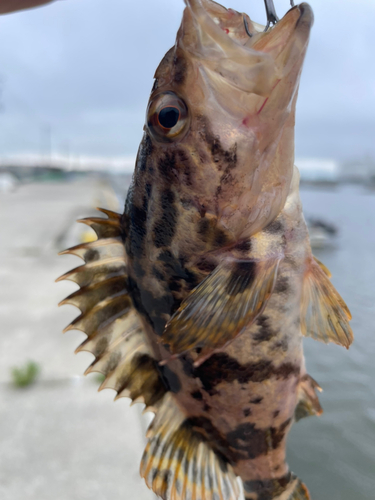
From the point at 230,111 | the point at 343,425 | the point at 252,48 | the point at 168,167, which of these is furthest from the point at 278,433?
the point at 343,425

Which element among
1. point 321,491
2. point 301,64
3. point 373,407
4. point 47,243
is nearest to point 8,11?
point 301,64

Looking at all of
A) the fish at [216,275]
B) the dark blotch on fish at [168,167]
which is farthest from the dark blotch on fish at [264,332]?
the dark blotch on fish at [168,167]

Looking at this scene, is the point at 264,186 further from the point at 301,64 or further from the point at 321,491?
the point at 321,491

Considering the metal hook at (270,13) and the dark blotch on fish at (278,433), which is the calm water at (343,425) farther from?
the metal hook at (270,13)

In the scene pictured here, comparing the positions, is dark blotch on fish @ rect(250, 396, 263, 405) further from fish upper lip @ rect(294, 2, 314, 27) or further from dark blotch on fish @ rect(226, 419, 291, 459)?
fish upper lip @ rect(294, 2, 314, 27)

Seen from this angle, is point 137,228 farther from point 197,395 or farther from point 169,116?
point 197,395

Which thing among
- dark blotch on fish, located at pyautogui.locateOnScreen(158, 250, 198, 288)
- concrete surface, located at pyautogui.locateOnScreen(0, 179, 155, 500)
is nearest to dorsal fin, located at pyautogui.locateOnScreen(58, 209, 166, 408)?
dark blotch on fish, located at pyautogui.locateOnScreen(158, 250, 198, 288)
